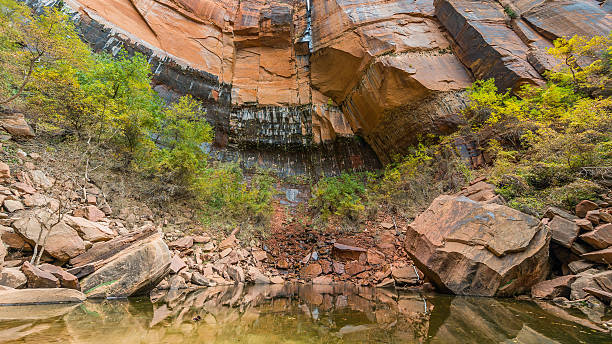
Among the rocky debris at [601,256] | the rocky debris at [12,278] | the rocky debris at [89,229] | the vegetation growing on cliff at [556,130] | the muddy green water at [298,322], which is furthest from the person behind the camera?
the vegetation growing on cliff at [556,130]

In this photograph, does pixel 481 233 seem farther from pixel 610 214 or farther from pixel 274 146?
pixel 274 146

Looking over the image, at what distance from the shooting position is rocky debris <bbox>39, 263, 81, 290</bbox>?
443 centimetres

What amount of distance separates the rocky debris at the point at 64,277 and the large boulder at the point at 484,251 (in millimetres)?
7007

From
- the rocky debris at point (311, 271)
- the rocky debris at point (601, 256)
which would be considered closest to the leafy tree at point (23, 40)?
the rocky debris at point (311, 271)

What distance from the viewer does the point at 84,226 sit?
5.53m

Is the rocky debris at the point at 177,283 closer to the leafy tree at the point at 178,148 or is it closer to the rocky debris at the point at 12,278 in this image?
the rocky debris at the point at 12,278

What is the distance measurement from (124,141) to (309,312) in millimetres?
8746

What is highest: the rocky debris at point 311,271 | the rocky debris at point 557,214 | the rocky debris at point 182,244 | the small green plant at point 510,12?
the small green plant at point 510,12

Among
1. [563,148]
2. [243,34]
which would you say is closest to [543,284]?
[563,148]

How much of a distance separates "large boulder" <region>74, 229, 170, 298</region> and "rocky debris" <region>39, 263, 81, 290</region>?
0.14 meters

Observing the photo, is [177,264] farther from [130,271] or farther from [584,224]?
[584,224]

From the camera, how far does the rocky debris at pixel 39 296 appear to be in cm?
363

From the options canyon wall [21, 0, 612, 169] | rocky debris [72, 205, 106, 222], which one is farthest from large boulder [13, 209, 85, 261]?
canyon wall [21, 0, 612, 169]

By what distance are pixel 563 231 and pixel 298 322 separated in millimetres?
5885
